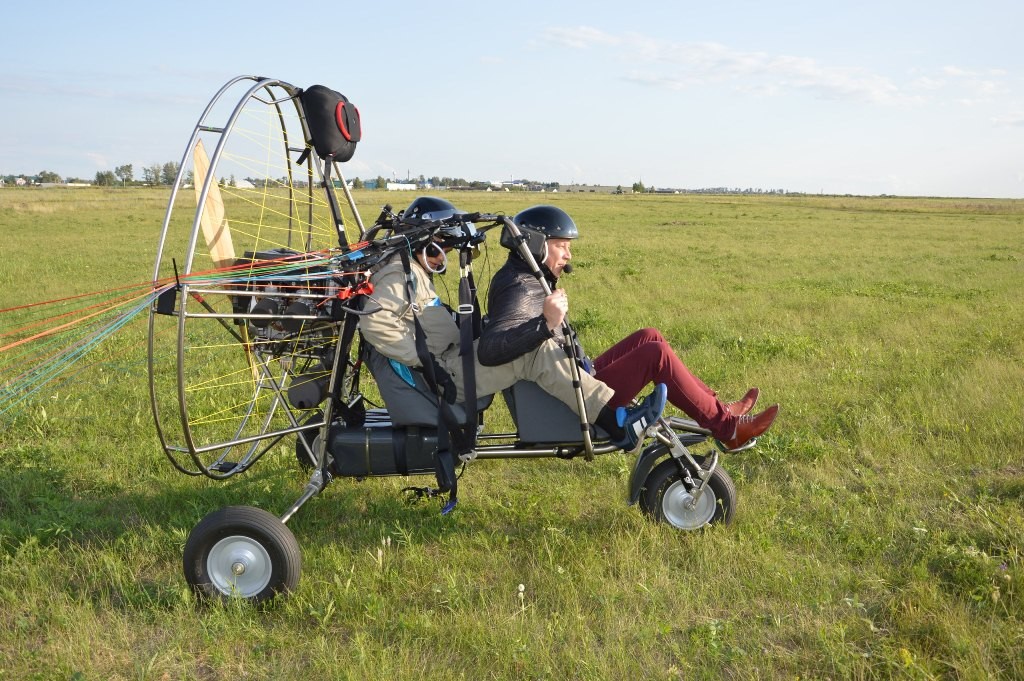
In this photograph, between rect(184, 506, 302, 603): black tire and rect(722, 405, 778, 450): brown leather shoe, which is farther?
rect(722, 405, 778, 450): brown leather shoe

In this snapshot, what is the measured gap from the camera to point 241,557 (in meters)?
4.00

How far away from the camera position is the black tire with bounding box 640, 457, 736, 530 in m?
4.69

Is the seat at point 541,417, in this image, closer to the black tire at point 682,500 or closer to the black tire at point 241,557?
the black tire at point 682,500

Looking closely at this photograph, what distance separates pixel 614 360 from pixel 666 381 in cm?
43

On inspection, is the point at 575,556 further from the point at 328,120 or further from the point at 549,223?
the point at 328,120

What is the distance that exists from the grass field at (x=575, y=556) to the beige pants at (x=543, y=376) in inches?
37.3

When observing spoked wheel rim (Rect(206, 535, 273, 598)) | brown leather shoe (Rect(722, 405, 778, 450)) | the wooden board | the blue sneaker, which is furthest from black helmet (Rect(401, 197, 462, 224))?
brown leather shoe (Rect(722, 405, 778, 450))

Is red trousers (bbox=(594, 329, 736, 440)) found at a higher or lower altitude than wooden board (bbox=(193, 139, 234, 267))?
lower

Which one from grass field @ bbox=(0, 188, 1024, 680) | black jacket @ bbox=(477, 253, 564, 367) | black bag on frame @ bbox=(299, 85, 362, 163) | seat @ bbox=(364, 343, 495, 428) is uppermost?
black bag on frame @ bbox=(299, 85, 362, 163)

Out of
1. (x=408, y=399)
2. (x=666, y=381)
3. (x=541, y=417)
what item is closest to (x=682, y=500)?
(x=666, y=381)

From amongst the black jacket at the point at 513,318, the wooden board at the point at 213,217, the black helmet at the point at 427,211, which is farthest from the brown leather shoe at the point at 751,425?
the wooden board at the point at 213,217

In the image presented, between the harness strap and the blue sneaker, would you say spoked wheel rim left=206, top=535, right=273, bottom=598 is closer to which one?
the harness strap

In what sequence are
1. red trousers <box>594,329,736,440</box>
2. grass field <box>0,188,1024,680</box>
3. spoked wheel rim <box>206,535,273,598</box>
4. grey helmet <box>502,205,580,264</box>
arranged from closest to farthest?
grass field <box>0,188,1024,680</box> < spoked wheel rim <box>206,535,273,598</box> < grey helmet <box>502,205,580,264</box> < red trousers <box>594,329,736,440</box>

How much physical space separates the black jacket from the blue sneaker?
0.68 m
